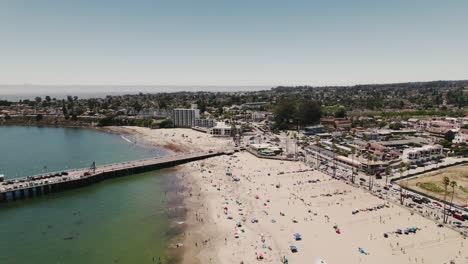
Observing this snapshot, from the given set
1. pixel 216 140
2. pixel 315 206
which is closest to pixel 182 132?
pixel 216 140

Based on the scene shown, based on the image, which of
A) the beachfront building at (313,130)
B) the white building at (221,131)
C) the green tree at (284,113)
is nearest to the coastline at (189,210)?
the white building at (221,131)

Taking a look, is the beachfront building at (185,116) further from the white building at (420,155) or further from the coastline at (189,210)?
the white building at (420,155)

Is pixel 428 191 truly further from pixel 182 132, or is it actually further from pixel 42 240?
pixel 182 132

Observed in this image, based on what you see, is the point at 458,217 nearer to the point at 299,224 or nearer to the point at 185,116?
the point at 299,224

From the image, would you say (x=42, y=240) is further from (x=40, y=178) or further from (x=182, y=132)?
(x=182, y=132)

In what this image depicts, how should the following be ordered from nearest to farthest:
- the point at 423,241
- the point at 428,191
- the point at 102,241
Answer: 1. the point at 423,241
2. the point at 102,241
3. the point at 428,191

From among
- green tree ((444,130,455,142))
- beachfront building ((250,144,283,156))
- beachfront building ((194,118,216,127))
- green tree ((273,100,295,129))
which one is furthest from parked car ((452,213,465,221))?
beachfront building ((194,118,216,127))

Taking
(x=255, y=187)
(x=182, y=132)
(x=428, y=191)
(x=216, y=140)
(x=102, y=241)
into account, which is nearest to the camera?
(x=102, y=241)

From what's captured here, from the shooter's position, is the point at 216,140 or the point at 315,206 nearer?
the point at 315,206
